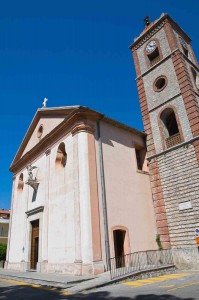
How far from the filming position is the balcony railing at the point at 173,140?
48.1 ft

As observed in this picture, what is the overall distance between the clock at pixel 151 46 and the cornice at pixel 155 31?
60 cm

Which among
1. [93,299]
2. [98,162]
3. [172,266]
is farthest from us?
[98,162]

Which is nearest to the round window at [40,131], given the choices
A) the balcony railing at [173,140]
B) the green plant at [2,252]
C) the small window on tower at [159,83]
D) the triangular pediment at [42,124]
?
the triangular pediment at [42,124]

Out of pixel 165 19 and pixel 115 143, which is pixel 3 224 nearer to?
pixel 115 143

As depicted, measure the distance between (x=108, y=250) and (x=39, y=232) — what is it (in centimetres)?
537

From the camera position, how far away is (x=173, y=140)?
1491cm

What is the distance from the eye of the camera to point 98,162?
13.1m

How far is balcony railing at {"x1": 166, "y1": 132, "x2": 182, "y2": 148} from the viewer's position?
48.1ft

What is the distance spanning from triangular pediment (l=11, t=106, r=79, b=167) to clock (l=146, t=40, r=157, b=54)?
8415 millimetres

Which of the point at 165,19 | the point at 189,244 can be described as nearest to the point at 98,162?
the point at 189,244

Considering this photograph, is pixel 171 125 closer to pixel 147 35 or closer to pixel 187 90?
pixel 187 90

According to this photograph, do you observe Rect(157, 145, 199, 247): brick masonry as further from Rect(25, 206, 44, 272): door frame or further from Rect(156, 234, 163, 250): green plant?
Rect(25, 206, 44, 272): door frame

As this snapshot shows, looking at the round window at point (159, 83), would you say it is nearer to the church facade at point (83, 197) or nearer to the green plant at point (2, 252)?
the church facade at point (83, 197)

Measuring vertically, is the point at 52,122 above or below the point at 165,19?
below
